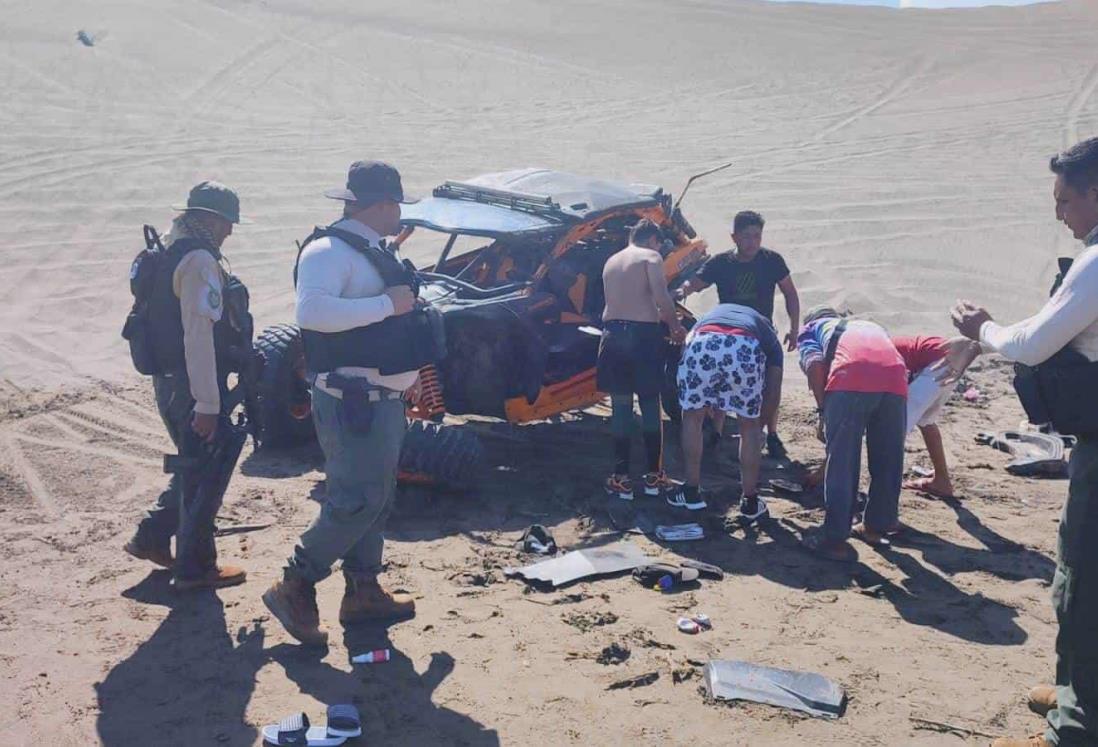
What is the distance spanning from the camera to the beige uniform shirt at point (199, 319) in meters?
5.04

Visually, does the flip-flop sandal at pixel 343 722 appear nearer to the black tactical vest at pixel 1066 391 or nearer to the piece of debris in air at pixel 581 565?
the piece of debris in air at pixel 581 565

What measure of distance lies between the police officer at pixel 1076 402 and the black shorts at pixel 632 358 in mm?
3325

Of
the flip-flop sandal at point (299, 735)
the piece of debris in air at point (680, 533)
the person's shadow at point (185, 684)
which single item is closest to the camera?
the flip-flop sandal at point (299, 735)

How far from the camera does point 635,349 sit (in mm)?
7082

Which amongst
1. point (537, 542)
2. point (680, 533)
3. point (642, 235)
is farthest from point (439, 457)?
point (642, 235)

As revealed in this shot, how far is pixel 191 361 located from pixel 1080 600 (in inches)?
140

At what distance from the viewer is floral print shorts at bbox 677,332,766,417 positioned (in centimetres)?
654

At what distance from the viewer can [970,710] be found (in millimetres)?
4492

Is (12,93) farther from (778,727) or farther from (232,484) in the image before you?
(778,727)

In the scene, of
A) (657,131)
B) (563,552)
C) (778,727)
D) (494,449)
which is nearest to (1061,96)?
(657,131)

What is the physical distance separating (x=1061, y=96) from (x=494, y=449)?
1791cm

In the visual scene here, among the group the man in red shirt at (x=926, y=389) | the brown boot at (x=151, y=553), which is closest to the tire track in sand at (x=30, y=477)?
the brown boot at (x=151, y=553)

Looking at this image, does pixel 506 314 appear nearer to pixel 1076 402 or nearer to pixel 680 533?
pixel 680 533

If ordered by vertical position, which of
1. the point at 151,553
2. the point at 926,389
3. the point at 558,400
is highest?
the point at 926,389
